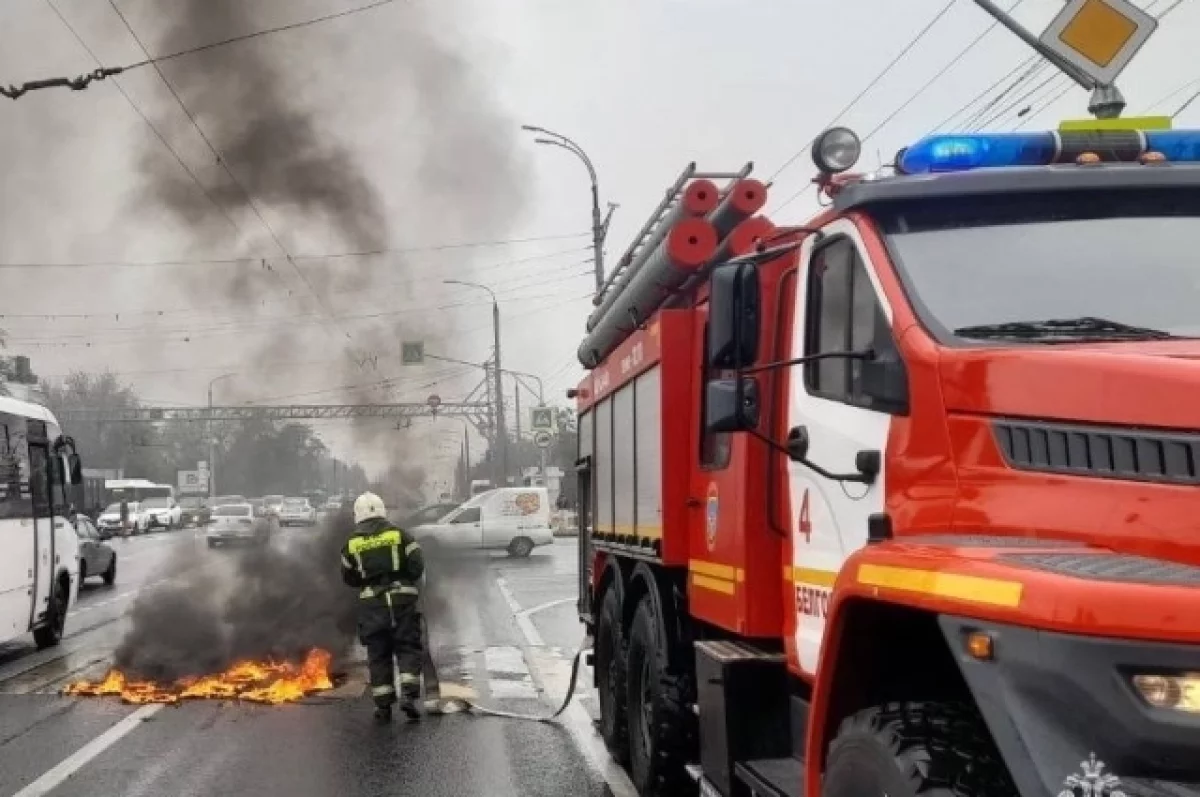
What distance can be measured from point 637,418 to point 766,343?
2.03m

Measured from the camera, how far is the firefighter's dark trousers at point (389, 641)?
9.56 metres

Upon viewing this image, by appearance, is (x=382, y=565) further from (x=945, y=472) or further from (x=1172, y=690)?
(x=1172, y=690)

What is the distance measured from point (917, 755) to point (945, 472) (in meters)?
0.78

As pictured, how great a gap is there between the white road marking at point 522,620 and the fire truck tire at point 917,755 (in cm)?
1116

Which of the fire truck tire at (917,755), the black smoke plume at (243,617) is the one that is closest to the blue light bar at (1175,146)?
the fire truck tire at (917,755)

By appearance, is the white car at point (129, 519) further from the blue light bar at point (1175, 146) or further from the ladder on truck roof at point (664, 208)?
the blue light bar at point (1175, 146)

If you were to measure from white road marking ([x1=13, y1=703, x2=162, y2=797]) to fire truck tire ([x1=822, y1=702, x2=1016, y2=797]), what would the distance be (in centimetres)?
566

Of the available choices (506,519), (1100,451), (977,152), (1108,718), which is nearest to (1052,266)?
(977,152)

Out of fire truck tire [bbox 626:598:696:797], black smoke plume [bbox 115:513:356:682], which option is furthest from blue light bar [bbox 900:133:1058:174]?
black smoke plume [bbox 115:513:356:682]

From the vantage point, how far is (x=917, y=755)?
3107 mm

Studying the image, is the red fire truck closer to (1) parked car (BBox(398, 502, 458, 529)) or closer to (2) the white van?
(1) parked car (BBox(398, 502, 458, 529))

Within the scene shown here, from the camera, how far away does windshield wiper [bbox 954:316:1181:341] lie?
342 cm

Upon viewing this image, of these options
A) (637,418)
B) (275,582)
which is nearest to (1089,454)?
(637,418)

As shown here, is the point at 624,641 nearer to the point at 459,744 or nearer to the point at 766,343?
the point at 459,744
